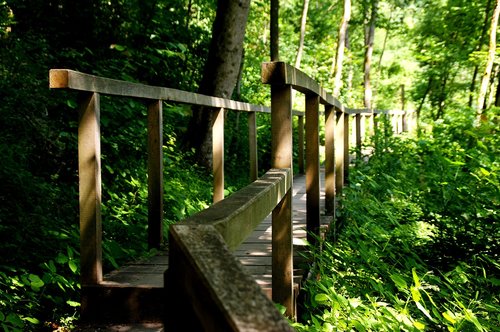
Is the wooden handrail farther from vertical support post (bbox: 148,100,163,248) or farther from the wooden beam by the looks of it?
the wooden beam

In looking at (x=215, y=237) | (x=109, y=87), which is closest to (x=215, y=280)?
(x=215, y=237)

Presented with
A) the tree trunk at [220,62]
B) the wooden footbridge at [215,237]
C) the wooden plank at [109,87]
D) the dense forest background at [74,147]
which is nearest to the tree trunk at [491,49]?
the dense forest background at [74,147]

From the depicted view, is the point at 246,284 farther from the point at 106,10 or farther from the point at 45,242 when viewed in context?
the point at 106,10

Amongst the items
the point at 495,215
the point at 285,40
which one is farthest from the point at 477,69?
the point at 495,215

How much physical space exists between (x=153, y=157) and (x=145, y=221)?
166 centimetres

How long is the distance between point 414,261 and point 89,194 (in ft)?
7.49

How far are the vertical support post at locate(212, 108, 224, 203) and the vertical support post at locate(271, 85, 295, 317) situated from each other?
242 cm

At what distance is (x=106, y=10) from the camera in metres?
9.36

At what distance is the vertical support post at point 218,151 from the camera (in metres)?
6.11

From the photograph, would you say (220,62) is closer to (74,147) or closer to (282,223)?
(74,147)

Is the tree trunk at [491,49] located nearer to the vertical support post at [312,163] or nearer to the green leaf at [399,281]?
the vertical support post at [312,163]

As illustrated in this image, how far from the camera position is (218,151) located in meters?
6.12

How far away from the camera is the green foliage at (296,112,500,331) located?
11.1ft

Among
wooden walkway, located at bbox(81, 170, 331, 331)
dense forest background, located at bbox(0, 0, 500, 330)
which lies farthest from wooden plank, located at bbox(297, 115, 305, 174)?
wooden walkway, located at bbox(81, 170, 331, 331)
